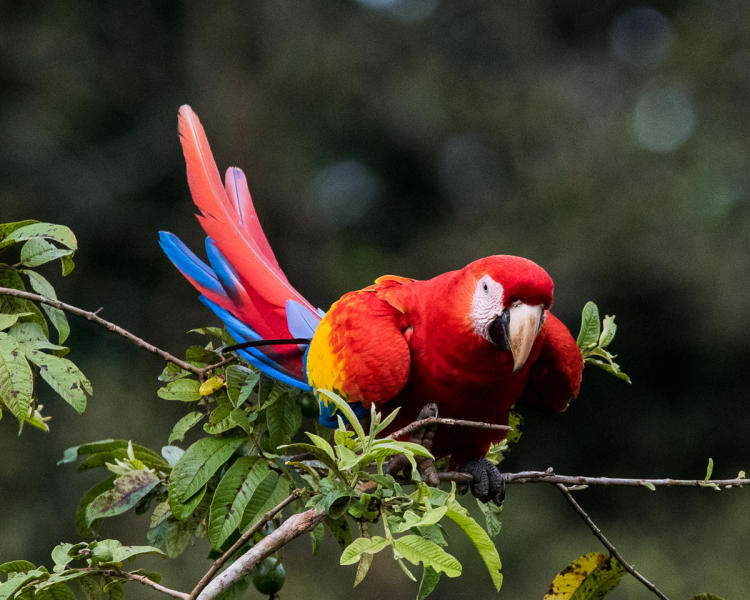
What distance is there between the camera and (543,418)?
13.0 feet

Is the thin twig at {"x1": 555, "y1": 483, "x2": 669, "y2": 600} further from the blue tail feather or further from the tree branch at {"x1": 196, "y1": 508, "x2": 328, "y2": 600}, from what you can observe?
the blue tail feather

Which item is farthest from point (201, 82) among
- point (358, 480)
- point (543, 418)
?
point (358, 480)

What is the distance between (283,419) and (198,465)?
133 mm

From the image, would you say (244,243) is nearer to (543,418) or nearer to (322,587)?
(322,587)

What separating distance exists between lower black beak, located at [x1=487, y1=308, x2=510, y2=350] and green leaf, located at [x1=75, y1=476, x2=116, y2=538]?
1.69 feet

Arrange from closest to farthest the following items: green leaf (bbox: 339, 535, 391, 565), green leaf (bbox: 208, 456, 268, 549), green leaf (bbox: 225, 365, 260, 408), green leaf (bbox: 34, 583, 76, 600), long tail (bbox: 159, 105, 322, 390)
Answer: green leaf (bbox: 339, 535, 391, 565)
green leaf (bbox: 34, 583, 76, 600)
green leaf (bbox: 208, 456, 268, 549)
green leaf (bbox: 225, 365, 260, 408)
long tail (bbox: 159, 105, 322, 390)

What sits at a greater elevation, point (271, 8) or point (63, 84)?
point (271, 8)

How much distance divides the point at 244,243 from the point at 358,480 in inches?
27.4

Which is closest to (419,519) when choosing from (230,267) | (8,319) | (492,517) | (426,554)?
(426,554)

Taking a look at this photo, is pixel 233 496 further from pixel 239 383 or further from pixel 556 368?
pixel 556 368

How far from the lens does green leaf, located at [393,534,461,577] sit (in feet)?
2.23

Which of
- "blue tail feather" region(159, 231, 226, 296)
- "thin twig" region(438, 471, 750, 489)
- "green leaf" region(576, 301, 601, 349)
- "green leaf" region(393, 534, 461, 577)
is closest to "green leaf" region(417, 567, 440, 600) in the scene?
"green leaf" region(393, 534, 461, 577)

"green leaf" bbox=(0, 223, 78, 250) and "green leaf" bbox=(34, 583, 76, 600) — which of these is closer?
"green leaf" bbox=(34, 583, 76, 600)

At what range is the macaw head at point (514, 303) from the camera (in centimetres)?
107
